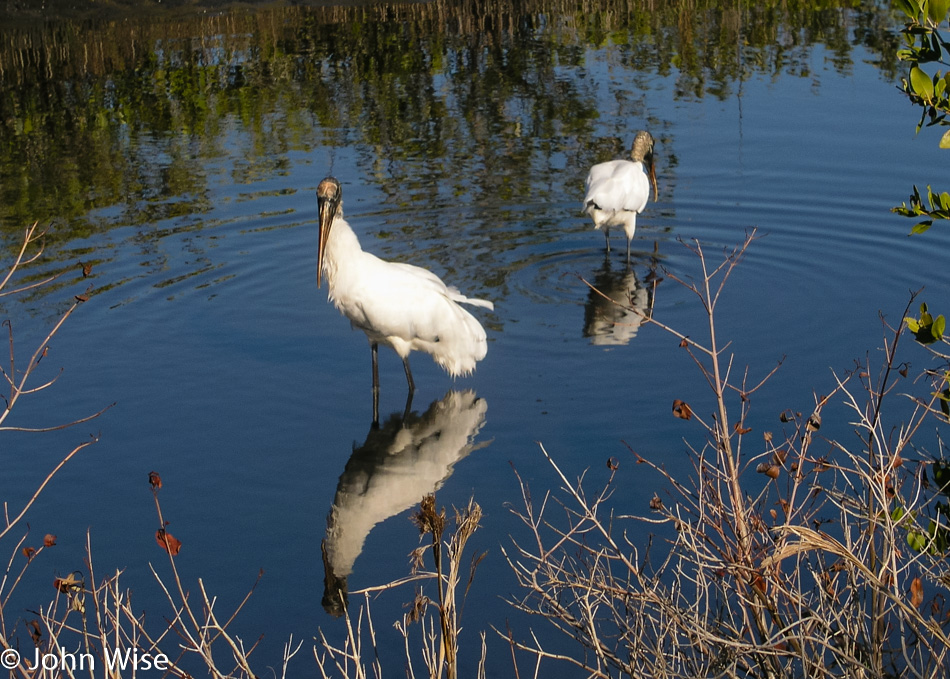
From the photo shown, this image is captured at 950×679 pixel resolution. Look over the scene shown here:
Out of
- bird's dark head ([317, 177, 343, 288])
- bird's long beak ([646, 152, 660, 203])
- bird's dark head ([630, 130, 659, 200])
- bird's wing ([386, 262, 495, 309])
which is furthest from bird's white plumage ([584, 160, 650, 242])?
bird's dark head ([317, 177, 343, 288])

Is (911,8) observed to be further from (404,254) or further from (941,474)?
(404,254)

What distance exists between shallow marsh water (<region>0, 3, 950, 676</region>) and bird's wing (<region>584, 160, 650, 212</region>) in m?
0.55

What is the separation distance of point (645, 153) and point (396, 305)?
5.09m

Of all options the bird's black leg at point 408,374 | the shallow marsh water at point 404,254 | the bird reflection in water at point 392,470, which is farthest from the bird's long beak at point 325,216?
the bird reflection in water at point 392,470

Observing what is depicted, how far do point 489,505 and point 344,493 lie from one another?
0.89m

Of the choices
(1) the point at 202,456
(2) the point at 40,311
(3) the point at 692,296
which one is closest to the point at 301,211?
(2) the point at 40,311

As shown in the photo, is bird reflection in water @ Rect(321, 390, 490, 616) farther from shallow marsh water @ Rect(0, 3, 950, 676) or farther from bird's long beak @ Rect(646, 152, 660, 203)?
bird's long beak @ Rect(646, 152, 660, 203)

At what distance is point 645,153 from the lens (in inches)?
464

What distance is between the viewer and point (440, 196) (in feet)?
39.8

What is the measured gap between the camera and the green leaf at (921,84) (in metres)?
3.40

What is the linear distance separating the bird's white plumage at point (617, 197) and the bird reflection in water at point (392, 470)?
10.5 ft

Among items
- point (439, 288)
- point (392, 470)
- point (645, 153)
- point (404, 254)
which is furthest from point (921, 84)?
point (645, 153)

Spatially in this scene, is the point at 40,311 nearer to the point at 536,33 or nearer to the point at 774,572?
the point at 774,572

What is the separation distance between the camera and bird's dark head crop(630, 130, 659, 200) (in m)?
11.8
